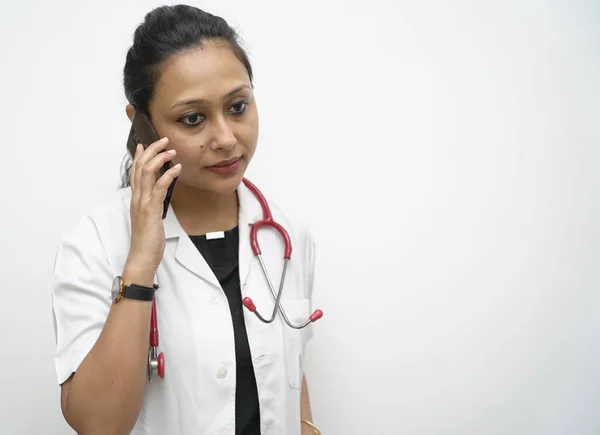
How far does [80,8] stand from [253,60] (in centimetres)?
55

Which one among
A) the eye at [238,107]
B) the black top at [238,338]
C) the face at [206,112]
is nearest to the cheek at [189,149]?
the face at [206,112]

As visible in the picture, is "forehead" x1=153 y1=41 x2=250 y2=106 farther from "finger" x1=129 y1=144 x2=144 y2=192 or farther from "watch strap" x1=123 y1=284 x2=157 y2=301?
"watch strap" x1=123 y1=284 x2=157 y2=301

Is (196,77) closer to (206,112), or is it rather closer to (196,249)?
(206,112)

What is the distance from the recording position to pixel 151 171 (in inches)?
43.0

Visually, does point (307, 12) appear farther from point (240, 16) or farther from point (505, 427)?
point (505, 427)

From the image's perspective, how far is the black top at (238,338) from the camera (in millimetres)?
1195

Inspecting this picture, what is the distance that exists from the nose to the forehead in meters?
0.06

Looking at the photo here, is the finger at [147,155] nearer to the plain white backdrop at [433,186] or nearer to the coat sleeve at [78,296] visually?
the coat sleeve at [78,296]

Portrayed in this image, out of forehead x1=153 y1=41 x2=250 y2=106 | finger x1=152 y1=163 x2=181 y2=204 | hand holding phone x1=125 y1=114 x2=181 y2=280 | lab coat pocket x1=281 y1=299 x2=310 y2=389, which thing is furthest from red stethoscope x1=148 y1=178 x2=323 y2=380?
forehead x1=153 y1=41 x2=250 y2=106

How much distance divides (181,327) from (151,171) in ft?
1.16

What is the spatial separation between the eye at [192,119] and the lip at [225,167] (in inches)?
4.0

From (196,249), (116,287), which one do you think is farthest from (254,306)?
(116,287)

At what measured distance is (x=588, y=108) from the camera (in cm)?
185

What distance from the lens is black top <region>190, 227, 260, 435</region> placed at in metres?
1.20
